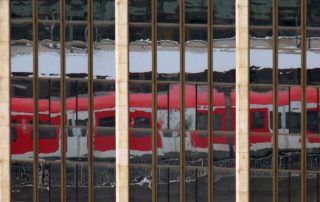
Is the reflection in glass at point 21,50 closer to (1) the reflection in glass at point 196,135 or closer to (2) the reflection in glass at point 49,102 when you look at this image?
(2) the reflection in glass at point 49,102

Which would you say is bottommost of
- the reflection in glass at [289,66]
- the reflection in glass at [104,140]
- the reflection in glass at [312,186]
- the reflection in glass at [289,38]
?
the reflection in glass at [312,186]

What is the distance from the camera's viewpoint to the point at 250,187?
144 ft

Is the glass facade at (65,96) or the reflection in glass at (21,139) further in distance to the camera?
the reflection in glass at (21,139)

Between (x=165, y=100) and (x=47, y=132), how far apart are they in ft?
16.7

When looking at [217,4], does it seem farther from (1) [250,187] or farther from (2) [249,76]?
(1) [250,187]

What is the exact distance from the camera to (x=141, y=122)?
4428 cm

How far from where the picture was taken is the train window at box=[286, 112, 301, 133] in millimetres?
43500

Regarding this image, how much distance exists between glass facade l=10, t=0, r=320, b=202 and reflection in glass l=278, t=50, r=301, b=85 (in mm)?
40

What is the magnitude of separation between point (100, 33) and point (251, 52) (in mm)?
6205

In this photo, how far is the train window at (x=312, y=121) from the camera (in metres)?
43.4

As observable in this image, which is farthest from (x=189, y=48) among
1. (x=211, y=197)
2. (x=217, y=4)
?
(x=211, y=197)

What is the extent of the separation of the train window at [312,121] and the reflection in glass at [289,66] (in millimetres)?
1341

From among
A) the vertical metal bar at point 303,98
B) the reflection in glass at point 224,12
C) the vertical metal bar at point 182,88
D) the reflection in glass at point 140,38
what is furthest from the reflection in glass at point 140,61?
the vertical metal bar at point 303,98

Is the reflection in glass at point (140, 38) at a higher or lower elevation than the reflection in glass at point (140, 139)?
higher
